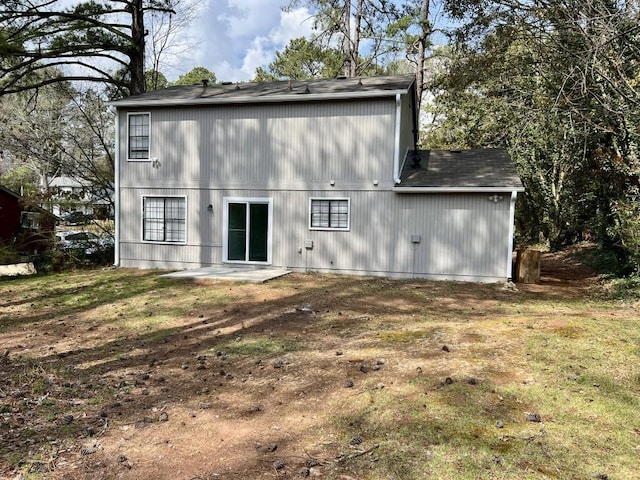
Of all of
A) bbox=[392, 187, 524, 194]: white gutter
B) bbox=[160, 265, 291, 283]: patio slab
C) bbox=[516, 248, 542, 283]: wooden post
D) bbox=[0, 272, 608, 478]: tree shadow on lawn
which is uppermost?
bbox=[392, 187, 524, 194]: white gutter

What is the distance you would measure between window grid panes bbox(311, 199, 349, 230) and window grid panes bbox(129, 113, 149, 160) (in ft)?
18.3

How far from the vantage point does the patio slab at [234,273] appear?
11.6m

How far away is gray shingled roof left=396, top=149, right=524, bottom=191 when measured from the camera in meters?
11.7

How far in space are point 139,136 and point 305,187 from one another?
18.3 feet

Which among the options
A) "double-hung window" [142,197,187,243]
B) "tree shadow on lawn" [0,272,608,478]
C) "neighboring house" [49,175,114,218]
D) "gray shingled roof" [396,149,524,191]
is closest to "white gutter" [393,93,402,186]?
"gray shingled roof" [396,149,524,191]

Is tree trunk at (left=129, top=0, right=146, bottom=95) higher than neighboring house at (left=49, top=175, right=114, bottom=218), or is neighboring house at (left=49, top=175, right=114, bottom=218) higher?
tree trunk at (left=129, top=0, right=146, bottom=95)

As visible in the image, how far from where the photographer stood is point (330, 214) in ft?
42.5

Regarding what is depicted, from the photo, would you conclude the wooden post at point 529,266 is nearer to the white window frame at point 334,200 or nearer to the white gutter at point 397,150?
the white gutter at point 397,150

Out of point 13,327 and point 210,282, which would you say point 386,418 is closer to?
point 13,327

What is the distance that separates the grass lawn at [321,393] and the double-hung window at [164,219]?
5.67 m

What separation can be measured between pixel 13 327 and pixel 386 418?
6878mm

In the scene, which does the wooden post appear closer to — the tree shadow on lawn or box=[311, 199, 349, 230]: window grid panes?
the tree shadow on lawn

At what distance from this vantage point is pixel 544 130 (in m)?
16.9

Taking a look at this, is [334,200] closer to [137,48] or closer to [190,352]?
[190,352]
